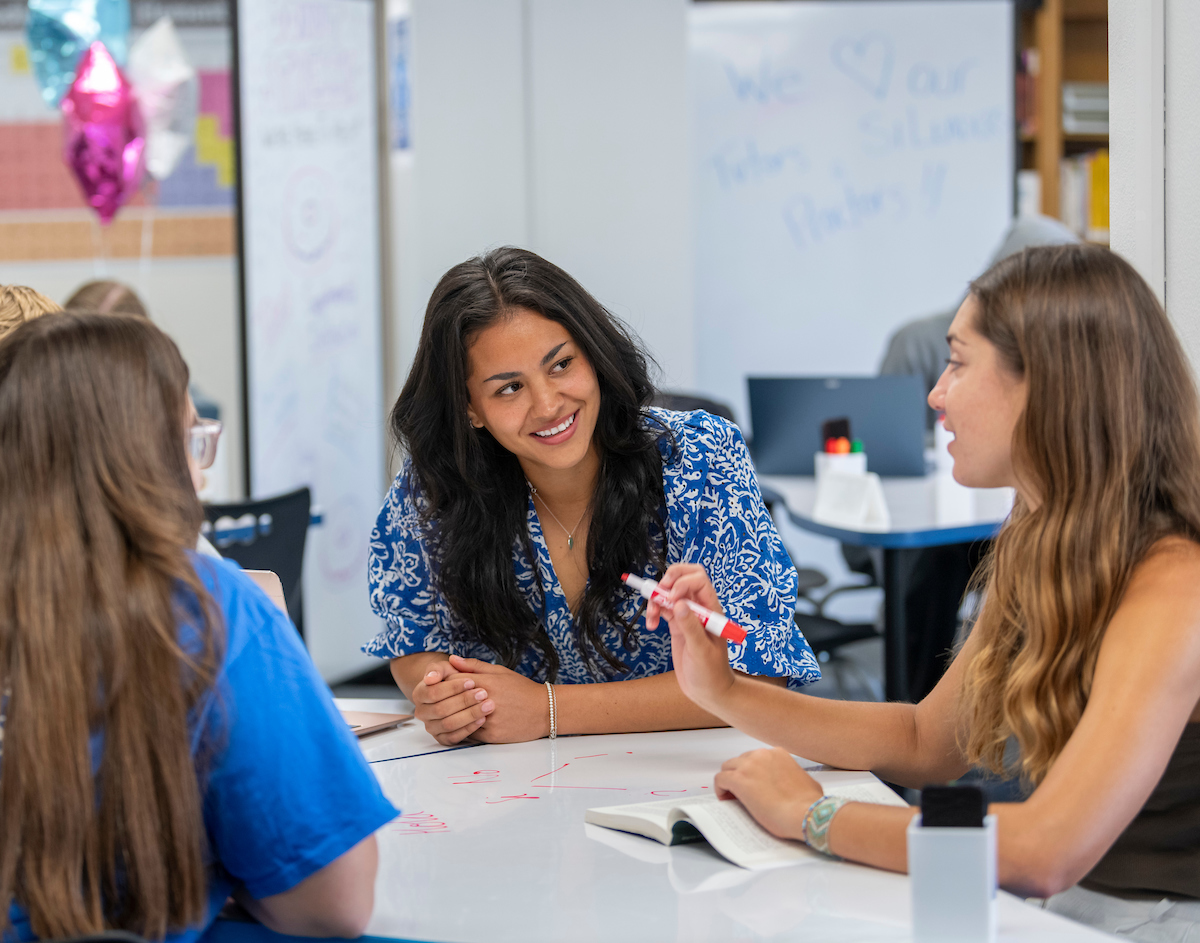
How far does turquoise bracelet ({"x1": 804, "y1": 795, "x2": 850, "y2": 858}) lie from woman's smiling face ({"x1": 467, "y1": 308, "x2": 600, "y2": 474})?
0.67 m

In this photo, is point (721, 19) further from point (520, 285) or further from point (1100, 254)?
point (1100, 254)

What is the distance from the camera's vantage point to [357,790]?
0.96 meters

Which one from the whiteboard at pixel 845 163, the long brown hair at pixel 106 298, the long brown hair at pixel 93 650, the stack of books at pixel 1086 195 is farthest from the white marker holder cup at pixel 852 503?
the stack of books at pixel 1086 195

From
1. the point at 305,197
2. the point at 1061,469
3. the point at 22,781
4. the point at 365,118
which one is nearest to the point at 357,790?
the point at 22,781

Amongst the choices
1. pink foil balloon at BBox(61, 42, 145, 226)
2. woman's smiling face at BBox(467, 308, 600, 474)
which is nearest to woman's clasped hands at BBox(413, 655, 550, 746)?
woman's smiling face at BBox(467, 308, 600, 474)

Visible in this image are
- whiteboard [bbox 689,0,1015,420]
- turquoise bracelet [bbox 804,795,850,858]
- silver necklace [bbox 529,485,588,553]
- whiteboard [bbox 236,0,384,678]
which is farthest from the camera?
whiteboard [bbox 689,0,1015,420]

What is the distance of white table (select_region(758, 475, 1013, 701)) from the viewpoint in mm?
2582

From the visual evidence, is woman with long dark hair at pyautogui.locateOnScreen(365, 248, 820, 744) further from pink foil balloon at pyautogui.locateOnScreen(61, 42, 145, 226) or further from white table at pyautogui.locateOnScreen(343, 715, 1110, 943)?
pink foil balloon at pyautogui.locateOnScreen(61, 42, 145, 226)

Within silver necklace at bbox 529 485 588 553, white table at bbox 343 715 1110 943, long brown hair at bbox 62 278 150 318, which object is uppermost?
long brown hair at bbox 62 278 150 318

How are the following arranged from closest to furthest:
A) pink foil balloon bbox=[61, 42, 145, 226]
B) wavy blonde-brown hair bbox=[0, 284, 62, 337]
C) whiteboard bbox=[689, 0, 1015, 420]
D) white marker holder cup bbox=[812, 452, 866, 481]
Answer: wavy blonde-brown hair bbox=[0, 284, 62, 337] → white marker holder cup bbox=[812, 452, 866, 481] → pink foil balloon bbox=[61, 42, 145, 226] → whiteboard bbox=[689, 0, 1015, 420]

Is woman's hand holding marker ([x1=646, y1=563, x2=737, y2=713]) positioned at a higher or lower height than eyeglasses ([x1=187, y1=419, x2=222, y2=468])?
lower

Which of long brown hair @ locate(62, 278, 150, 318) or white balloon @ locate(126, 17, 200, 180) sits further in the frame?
white balloon @ locate(126, 17, 200, 180)

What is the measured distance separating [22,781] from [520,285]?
38.2 inches

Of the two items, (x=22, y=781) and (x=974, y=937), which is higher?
(x=22, y=781)
